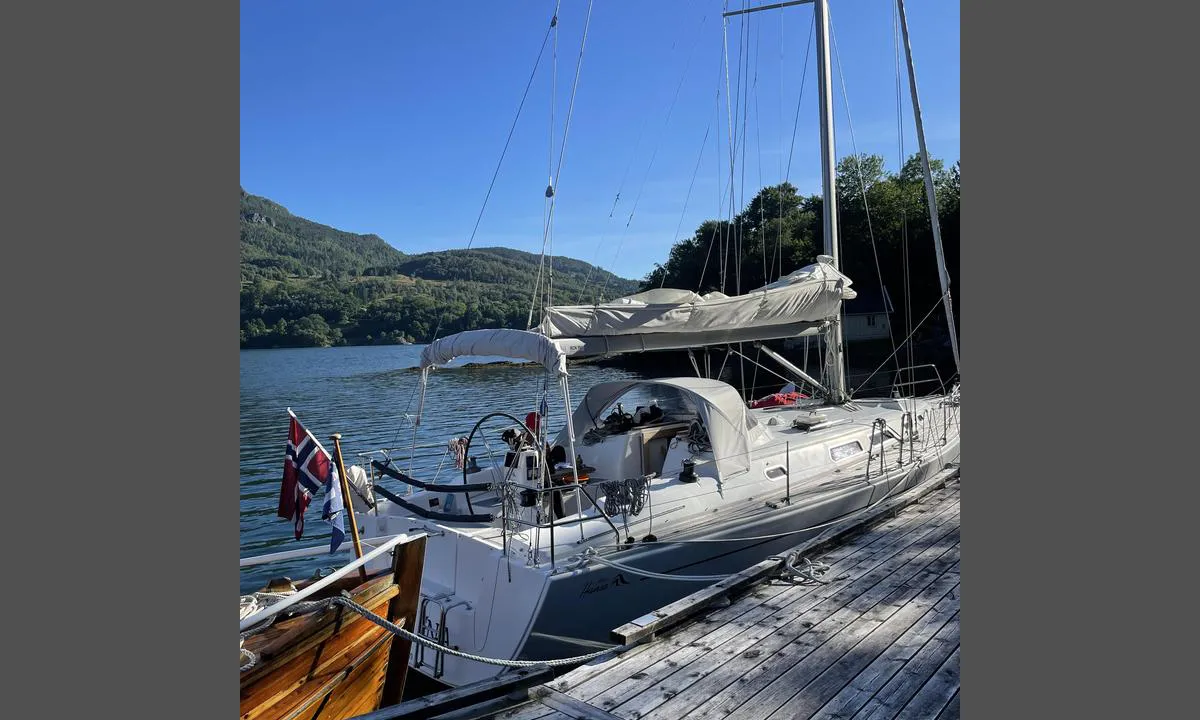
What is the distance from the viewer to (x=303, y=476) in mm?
5520

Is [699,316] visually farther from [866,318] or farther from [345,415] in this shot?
[866,318]

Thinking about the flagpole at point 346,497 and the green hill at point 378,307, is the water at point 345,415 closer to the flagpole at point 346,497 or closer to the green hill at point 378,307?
the flagpole at point 346,497

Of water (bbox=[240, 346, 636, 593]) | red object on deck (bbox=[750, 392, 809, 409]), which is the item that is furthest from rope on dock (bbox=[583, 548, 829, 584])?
red object on deck (bbox=[750, 392, 809, 409])

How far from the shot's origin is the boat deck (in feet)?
13.9

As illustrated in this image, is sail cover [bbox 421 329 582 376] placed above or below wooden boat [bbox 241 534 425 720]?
above

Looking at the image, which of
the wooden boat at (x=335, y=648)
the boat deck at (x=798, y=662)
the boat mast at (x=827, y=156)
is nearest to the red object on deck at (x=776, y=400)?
the boat mast at (x=827, y=156)

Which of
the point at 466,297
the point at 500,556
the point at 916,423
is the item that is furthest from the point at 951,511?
the point at 466,297

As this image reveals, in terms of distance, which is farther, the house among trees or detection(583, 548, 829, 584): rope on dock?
the house among trees

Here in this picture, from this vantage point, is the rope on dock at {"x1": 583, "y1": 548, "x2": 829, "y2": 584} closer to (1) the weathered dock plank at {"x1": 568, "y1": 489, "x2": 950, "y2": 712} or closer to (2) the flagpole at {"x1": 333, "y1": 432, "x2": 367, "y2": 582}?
(1) the weathered dock plank at {"x1": 568, "y1": 489, "x2": 950, "y2": 712}

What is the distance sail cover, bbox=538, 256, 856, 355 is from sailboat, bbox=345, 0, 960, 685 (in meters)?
0.03

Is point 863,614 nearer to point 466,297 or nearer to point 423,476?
point 423,476

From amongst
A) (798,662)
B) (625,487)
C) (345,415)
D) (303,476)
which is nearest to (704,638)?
(798,662)

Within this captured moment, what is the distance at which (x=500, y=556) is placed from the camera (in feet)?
24.1

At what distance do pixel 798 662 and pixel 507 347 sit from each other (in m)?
4.74
